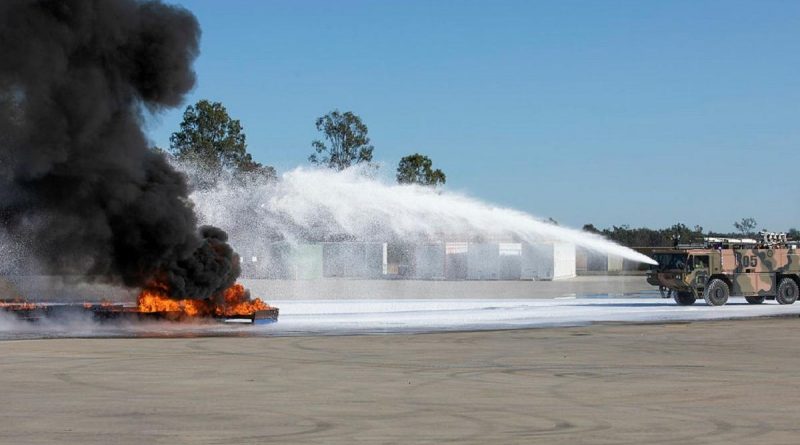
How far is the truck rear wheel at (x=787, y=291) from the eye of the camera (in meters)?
41.4

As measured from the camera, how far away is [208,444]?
37.7 ft

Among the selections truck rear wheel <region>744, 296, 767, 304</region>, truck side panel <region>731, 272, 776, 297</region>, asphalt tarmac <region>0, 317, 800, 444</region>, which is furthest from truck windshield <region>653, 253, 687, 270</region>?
asphalt tarmac <region>0, 317, 800, 444</region>

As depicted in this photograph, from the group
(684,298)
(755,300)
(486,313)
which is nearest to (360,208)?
(486,313)

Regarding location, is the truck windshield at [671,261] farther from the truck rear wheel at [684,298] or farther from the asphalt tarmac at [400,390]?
the asphalt tarmac at [400,390]

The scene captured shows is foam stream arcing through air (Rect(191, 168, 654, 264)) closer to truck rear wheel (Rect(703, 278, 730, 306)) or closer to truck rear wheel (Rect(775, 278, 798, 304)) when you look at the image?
truck rear wheel (Rect(703, 278, 730, 306))

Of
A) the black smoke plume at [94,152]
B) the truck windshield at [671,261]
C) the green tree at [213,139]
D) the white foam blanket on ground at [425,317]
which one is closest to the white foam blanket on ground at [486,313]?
the white foam blanket on ground at [425,317]

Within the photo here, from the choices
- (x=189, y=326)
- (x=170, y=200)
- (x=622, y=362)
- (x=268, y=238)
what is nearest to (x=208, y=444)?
(x=622, y=362)

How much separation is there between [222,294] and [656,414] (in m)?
20.0

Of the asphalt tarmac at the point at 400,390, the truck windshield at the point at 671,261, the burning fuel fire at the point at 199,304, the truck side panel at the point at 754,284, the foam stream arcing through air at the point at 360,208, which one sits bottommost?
the asphalt tarmac at the point at 400,390

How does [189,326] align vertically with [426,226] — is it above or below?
below

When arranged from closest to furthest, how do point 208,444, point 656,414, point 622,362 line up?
1. point 208,444
2. point 656,414
3. point 622,362

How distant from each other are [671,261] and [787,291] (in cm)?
491

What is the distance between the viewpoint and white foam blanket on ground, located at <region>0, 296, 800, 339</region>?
2812 cm

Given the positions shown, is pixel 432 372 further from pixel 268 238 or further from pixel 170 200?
pixel 268 238
